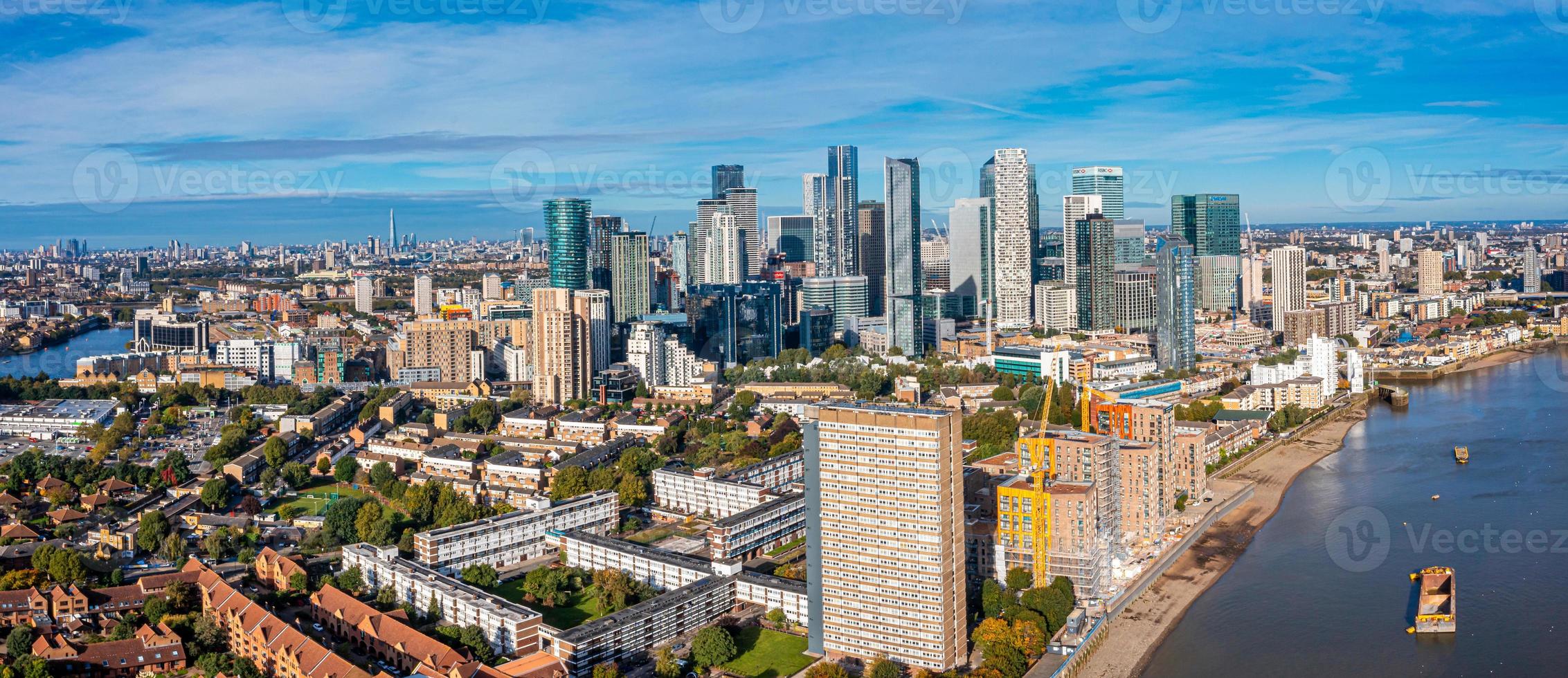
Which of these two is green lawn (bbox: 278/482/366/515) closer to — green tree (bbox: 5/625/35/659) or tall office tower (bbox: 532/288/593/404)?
green tree (bbox: 5/625/35/659)

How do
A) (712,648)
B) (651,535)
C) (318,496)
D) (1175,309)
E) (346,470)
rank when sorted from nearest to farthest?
1. (712,648)
2. (651,535)
3. (318,496)
4. (346,470)
5. (1175,309)

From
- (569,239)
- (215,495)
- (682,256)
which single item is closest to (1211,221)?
(682,256)

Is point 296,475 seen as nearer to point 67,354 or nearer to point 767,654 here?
point 767,654

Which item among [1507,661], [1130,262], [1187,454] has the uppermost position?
[1130,262]

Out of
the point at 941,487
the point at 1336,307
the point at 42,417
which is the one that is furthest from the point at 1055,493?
the point at 1336,307

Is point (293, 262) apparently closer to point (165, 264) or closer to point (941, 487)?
point (165, 264)

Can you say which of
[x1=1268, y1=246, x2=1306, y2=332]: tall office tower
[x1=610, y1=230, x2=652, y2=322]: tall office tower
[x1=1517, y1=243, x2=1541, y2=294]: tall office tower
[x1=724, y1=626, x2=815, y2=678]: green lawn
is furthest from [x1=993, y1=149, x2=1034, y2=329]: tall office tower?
[x1=724, y1=626, x2=815, y2=678]: green lawn
